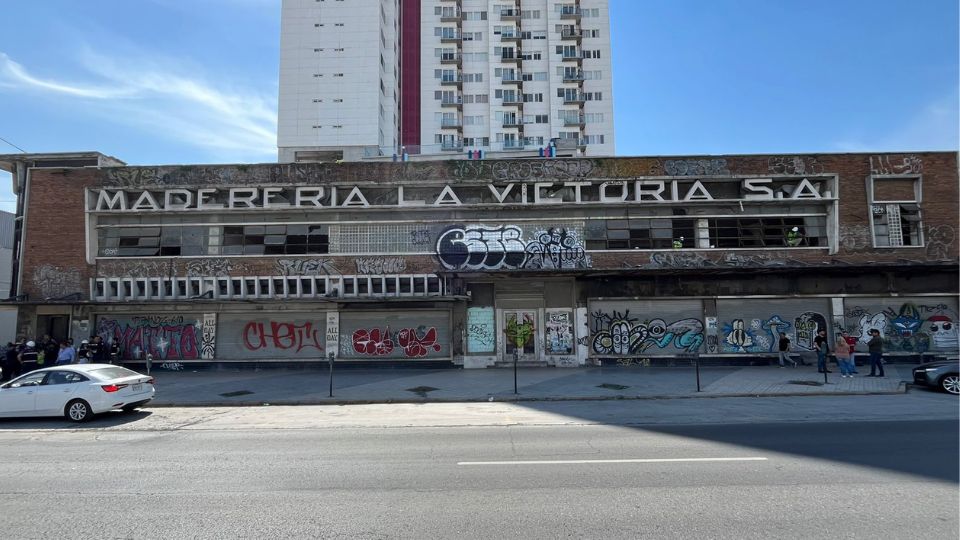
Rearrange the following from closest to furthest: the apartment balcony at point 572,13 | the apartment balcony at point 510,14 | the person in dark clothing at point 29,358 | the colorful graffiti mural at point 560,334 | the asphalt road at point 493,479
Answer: the asphalt road at point 493,479
the person in dark clothing at point 29,358
the colorful graffiti mural at point 560,334
the apartment balcony at point 572,13
the apartment balcony at point 510,14

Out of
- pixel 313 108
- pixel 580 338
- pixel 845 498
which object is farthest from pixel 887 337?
pixel 313 108

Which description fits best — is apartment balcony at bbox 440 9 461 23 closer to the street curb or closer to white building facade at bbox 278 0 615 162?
white building facade at bbox 278 0 615 162

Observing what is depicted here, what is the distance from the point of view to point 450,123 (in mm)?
69250

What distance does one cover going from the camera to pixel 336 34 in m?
63.9

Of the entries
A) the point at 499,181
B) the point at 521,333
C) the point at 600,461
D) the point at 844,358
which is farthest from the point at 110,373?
the point at 844,358

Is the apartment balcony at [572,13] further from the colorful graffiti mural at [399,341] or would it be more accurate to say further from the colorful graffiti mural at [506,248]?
the colorful graffiti mural at [399,341]

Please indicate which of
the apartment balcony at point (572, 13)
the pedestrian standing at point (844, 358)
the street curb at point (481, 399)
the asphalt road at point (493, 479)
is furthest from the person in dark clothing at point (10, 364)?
the apartment balcony at point (572, 13)

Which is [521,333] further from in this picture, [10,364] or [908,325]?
[10,364]

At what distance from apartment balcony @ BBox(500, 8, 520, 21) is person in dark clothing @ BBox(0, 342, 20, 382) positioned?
6382cm

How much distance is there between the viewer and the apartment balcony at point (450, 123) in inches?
2721

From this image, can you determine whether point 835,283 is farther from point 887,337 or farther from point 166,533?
point 166,533

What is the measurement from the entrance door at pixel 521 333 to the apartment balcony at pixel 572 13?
5855 cm

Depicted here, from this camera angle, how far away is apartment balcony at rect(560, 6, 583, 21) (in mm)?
67938

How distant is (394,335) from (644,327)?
32.5 feet
